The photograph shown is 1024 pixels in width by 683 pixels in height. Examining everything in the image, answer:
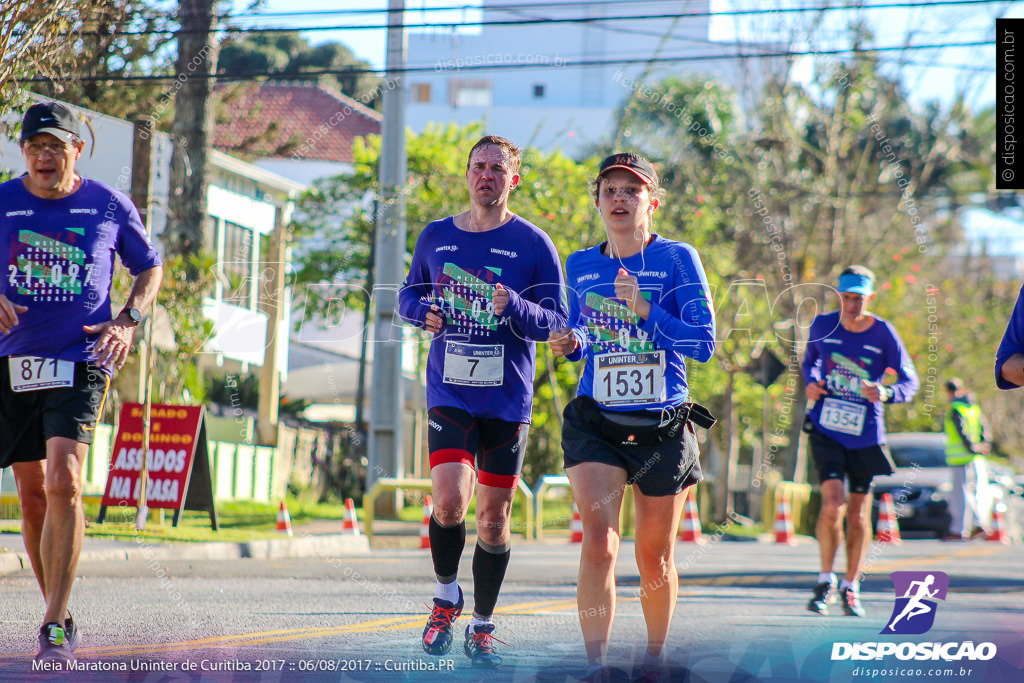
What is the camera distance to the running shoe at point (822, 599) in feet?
26.0

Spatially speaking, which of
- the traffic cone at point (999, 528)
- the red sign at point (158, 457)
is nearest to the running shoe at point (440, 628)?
the red sign at point (158, 457)

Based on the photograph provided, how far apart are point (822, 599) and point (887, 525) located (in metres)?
11.2

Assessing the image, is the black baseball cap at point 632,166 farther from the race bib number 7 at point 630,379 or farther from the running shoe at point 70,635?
the running shoe at point 70,635

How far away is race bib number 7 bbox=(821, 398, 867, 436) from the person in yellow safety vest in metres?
9.21

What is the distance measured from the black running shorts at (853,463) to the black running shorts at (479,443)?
11.7 ft

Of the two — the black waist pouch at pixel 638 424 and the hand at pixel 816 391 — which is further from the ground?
the hand at pixel 816 391

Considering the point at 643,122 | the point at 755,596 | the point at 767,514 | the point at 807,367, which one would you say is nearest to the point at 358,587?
the point at 755,596

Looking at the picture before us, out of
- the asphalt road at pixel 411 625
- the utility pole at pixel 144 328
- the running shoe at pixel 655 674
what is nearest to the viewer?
the running shoe at pixel 655 674

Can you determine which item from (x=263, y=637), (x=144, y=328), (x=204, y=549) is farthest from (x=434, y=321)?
(x=144, y=328)

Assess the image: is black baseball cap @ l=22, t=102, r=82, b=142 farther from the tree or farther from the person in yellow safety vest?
the tree

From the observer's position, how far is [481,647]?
5180mm

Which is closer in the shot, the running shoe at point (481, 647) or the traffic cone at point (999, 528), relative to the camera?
the running shoe at point (481, 647)

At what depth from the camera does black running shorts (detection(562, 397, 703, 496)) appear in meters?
4.78

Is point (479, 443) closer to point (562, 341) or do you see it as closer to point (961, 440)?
point (562, 341)
